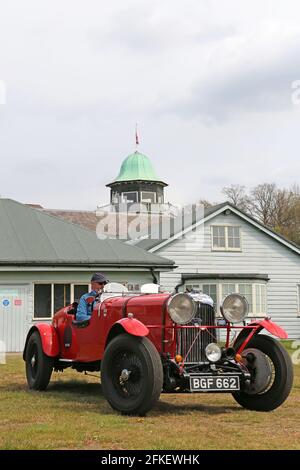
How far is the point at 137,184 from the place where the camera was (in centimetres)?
5866

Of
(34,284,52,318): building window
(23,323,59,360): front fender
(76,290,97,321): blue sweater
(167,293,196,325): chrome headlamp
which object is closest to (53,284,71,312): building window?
(34,284,52,318): building window

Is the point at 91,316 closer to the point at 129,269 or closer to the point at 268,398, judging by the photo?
the point at 268,398

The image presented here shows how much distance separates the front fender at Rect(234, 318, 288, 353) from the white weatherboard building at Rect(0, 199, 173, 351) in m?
13.5

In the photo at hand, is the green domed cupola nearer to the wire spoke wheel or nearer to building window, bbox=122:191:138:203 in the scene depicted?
building window, bbox=122:191:138:203

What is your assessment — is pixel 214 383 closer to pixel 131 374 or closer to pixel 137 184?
pixel 131 374

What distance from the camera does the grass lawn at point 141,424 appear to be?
6.26 metres

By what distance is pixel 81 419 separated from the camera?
7625 mm

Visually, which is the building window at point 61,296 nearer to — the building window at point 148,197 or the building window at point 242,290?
the building window at point 242,290

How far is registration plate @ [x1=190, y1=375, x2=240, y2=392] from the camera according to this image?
7777 mm

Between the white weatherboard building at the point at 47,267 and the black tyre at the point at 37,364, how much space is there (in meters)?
10.7

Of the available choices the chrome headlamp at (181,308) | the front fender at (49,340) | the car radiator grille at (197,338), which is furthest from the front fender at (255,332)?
the front fender at (49,340)

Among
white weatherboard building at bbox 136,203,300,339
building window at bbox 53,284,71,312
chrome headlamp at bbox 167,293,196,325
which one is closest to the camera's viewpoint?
chrome headlamp at bbox 167,293,196,325

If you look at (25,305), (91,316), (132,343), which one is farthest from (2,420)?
(25,305)

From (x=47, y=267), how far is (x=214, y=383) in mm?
14519
